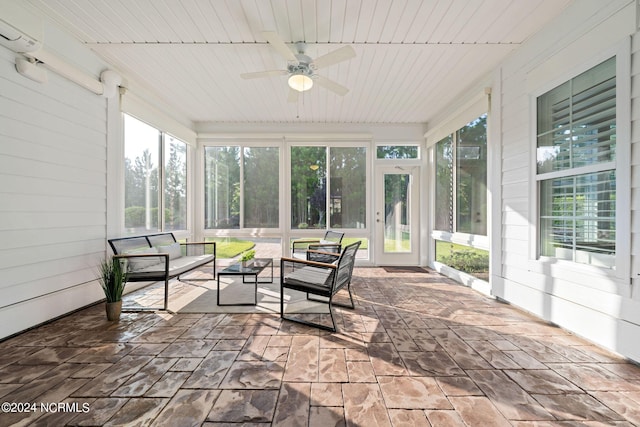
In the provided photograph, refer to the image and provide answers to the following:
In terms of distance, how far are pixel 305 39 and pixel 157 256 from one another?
288cm

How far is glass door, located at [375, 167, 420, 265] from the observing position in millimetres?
5289

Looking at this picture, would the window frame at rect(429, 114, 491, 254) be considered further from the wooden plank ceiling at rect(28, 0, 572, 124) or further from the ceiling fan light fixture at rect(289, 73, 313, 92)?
the ceiling fan light fixture at rect(289, 73, 313, 92)

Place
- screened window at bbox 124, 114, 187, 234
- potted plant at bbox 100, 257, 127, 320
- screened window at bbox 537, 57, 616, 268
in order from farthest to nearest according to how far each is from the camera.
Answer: screened window at bbox 124, 114, 187, 234
potted plant at bbox 100, 257, 127, 320
screened window at bbox 537, 57, 616, 268

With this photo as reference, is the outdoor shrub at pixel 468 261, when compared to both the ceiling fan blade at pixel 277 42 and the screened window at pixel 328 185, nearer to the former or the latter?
the screened window at pixel 328 185

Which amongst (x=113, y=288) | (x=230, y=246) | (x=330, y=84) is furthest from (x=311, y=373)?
(x=230, y=246)

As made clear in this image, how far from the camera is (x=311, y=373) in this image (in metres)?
1.79

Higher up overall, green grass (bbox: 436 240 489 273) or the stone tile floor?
green grass (bbox: 436 240 489 273)

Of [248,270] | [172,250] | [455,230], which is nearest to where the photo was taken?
[248,270]

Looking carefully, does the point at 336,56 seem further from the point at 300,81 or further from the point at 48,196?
the point at 48,196

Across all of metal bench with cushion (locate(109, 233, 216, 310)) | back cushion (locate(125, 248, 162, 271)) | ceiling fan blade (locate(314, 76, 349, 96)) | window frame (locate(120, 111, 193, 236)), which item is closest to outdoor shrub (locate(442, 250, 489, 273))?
ceiling fan blade (locate(314, 76, 349, 96))

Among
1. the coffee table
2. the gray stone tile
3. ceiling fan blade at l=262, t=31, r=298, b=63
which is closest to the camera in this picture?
the gray stone tile

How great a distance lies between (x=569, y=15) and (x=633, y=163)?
1.44 meters

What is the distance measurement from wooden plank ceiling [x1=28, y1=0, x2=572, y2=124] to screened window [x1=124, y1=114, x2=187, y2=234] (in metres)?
0.71

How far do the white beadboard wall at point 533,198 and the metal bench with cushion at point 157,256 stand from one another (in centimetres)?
393
